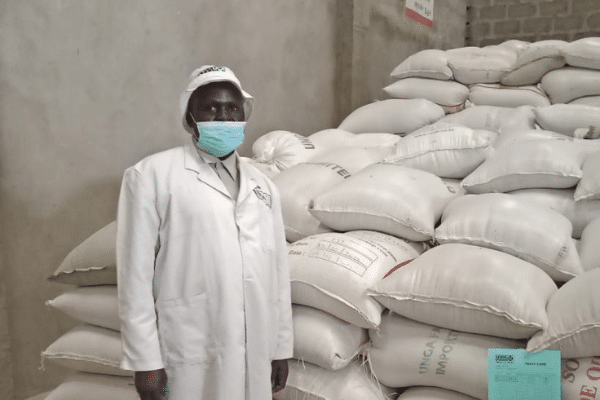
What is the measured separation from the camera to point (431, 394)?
154cm

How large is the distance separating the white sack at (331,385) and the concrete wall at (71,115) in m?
1.04

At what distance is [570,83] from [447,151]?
3.67 ft

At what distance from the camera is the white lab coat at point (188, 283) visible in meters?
1.23

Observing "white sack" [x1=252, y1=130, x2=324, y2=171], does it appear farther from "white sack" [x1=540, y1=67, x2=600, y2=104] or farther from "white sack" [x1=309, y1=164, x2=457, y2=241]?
"white sack" [x1=540, y1=67, x2=600, y2=104]

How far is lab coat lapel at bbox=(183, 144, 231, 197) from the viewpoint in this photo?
1.32 metres

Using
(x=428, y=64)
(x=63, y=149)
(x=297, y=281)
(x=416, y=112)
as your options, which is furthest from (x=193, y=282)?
(x=428, y=64)

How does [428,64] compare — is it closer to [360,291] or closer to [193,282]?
[360,291]

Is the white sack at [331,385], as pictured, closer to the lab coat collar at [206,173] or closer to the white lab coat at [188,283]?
the white lab coat at [188,283]

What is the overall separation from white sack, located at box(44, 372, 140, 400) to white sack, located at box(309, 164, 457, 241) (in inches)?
36.2

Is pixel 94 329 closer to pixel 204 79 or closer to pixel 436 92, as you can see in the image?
pixel 204 79

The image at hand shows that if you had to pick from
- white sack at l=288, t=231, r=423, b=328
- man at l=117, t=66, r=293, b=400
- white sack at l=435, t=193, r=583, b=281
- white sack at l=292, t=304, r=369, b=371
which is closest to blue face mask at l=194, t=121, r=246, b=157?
man at l=117, t=66, r=293, b=400

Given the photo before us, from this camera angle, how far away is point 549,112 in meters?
2.56

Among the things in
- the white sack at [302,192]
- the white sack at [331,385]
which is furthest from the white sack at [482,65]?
the white sack at [331,385]

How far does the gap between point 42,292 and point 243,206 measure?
1.14m
